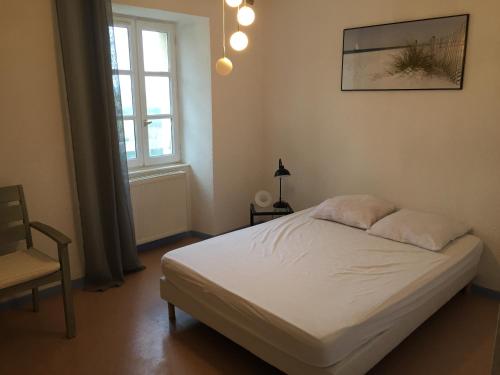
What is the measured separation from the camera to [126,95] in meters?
3.60

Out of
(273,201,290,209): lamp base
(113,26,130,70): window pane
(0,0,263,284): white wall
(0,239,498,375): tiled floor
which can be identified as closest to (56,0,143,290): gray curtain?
(0,0,263,284): white wall

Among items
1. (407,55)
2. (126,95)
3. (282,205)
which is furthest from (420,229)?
(126,95)

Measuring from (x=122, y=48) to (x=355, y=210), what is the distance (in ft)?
7.85

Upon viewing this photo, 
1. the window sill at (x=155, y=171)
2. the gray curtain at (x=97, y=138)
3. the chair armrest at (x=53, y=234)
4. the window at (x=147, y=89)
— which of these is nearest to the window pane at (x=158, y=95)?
the window at (x=147, y=89)

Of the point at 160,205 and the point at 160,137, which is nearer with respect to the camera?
the point at 160,205

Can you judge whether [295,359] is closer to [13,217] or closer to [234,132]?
[13,217]

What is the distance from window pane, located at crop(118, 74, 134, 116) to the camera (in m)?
3.55

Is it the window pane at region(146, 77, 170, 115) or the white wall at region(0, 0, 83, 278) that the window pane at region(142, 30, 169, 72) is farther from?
the white wall at region(0, 0, 83, 278)

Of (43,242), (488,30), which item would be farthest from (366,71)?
(43,242)

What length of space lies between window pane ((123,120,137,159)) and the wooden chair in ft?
3.78

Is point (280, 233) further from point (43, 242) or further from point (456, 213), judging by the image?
point (43, 242)

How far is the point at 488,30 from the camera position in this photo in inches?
107

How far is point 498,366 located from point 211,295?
1.41 metres

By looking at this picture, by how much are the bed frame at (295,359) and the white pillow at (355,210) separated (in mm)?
715
